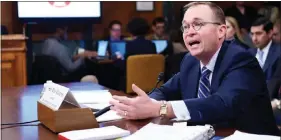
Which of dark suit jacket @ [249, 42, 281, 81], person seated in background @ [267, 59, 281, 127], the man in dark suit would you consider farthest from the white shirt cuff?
dark suit jacket @ [249, 42, 281, 81]

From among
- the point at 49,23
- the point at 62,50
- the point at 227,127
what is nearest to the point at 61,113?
the point at 227,127

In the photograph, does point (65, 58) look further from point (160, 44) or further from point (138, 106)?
point (138, 106)

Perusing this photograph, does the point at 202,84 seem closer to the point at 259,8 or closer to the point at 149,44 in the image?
the point at 149,44

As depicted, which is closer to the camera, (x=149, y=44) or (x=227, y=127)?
(x=227, y=127)

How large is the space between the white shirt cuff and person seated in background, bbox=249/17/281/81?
2283 millimetres

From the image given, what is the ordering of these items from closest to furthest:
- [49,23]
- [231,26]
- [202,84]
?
[202,84] < [231,26] < [49,23]

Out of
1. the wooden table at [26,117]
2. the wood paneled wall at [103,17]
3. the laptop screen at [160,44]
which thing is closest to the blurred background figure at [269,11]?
the wood paneled wall at [103,17]

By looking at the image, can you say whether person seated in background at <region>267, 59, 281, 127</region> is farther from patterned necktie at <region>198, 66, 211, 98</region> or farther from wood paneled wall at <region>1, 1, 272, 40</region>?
wood paneled wall at <region>1, 1, 272, 40</region>

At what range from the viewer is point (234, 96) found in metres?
1.78

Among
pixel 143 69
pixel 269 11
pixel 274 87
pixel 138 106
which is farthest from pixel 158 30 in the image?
pixel 138 106

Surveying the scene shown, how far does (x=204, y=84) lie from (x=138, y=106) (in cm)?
44

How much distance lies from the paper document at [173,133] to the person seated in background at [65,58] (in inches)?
163

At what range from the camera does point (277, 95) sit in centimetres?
344

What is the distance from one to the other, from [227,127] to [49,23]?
4770 millimetres
